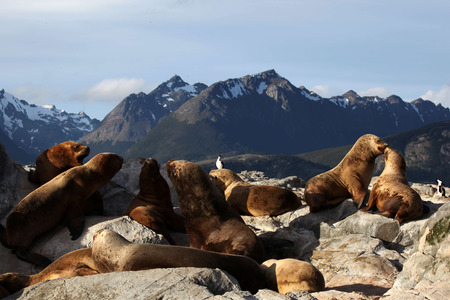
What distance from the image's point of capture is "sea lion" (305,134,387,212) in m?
13.4

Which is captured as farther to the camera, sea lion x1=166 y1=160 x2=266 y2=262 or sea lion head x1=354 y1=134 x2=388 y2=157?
sea lion head x1=354 y1=134 x2=388 y2=157

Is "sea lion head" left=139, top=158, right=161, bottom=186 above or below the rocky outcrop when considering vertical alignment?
above

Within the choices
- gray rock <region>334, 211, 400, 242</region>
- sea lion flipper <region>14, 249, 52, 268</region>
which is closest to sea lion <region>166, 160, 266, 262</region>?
gray rock <region>334, 211, 400, 242</region>

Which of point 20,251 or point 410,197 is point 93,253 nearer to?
point 20,251

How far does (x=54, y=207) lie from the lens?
10680mm

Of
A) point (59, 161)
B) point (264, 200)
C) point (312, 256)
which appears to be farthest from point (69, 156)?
point (312, 256)

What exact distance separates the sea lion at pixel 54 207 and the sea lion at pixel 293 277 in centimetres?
417

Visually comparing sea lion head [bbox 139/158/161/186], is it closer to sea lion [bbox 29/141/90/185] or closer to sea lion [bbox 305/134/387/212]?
sea lion [bbox 29/141/90/185]

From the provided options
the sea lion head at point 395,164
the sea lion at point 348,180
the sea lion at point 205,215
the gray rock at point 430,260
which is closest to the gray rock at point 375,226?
the sea lion at point 348,180

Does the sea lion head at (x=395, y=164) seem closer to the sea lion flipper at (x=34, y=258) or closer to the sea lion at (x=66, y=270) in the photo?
the sea lion flipper at (x=34, y=258)

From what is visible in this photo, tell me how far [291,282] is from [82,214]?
16.1 ft

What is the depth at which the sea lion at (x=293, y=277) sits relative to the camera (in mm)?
7195

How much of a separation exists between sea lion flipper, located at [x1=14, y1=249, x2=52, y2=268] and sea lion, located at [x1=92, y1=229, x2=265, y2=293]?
316 centimetres

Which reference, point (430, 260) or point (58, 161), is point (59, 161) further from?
point (430, 260)
